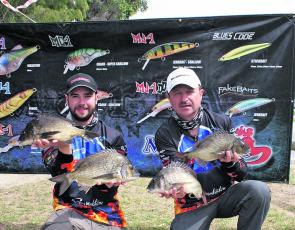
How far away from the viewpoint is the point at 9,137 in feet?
21.3

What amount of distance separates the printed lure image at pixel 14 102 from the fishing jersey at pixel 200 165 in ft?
11.2

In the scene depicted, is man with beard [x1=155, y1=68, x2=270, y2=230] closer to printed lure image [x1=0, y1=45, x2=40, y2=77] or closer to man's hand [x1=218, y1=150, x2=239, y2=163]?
man's hand [x1=218, y1=150, x2=239, y2=163]

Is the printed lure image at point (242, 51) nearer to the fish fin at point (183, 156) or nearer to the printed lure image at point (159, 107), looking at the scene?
the printed lure image at point (159, 107)

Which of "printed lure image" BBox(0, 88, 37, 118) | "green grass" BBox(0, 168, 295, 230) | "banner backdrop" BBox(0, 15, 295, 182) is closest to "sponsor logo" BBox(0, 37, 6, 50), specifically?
"banner backdrop" BBox(0, 15, 295, 182)

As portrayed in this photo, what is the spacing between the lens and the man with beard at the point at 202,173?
3.36 metres

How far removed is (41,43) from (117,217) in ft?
12.1

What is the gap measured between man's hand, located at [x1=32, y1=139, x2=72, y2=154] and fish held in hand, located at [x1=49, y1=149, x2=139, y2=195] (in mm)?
181

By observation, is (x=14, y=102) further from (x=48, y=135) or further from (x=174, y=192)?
(x=174, y=192)

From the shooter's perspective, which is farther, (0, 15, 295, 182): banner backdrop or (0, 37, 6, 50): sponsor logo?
(0, 37, 6, 50): sponsor logo

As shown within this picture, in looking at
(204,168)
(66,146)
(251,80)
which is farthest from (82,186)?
(251,80)

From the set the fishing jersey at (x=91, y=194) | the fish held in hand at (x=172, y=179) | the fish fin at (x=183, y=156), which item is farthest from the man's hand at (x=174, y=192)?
the fishing jersey at (x=91, y=194)

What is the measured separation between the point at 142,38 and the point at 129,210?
2.34 meters

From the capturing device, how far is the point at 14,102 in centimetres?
645

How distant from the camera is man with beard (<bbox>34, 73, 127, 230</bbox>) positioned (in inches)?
128
